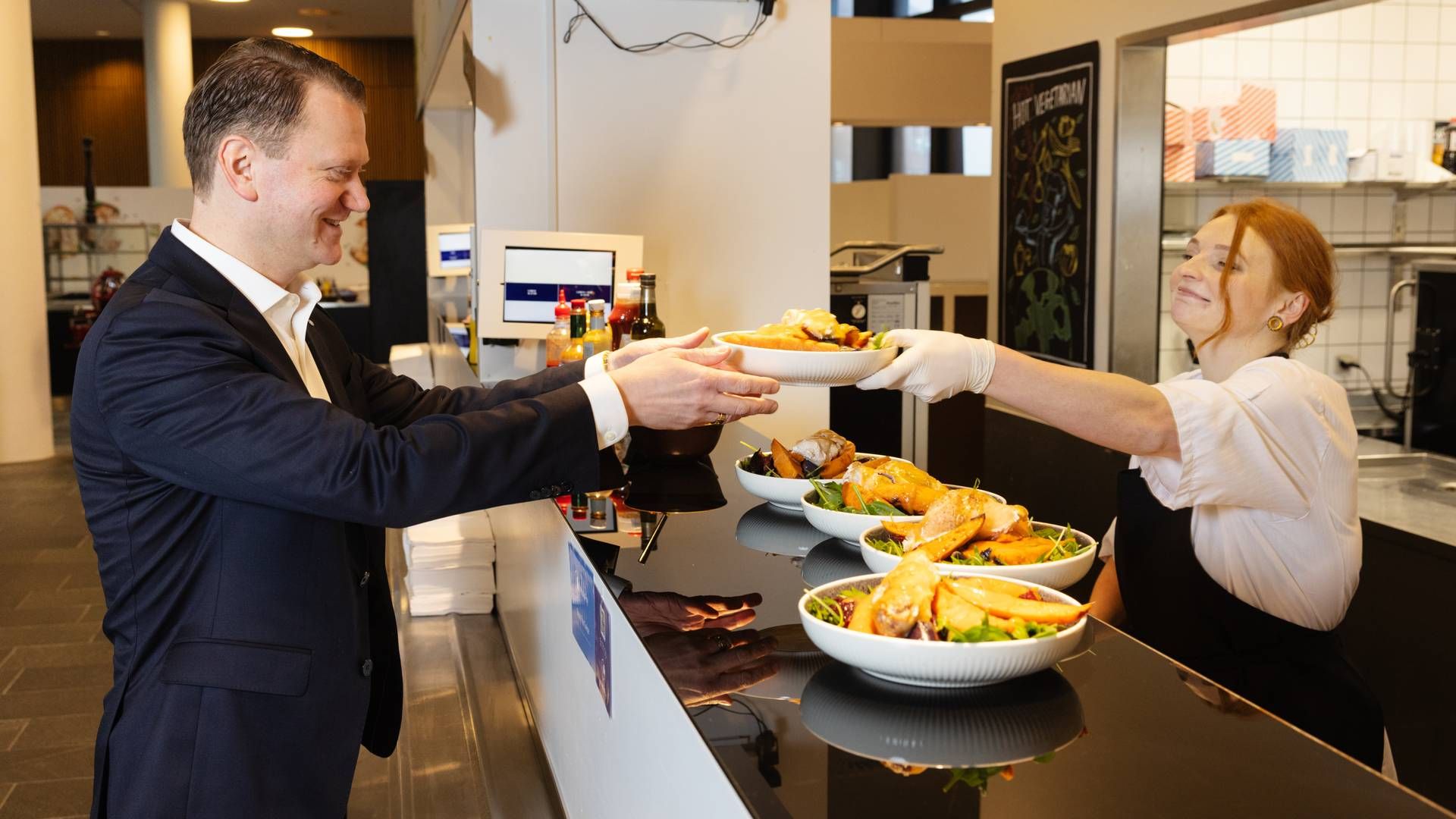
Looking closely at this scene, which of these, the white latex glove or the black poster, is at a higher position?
the black poster

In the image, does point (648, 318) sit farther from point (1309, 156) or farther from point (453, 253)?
point (1309, 156)

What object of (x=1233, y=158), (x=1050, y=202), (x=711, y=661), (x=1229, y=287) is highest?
(x=1233, y=158)

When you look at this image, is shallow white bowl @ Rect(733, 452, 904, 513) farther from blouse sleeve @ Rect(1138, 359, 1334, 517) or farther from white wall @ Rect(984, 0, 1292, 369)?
white wall @ Rect(984, 0, 1292, 369)

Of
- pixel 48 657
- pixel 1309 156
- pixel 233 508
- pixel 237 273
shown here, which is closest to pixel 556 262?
pixel 237 273

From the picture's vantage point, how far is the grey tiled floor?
3383 mm

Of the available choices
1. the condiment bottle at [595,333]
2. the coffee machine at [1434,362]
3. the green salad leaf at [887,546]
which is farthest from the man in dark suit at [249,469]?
the coffee machine at [1434,362]

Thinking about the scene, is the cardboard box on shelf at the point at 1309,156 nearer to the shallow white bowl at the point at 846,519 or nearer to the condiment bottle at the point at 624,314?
the condiment bottle at the point at 624,314

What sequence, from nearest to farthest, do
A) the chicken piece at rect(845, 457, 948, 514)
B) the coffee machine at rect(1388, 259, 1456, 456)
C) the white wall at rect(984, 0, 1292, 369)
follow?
the chicken piece at rect(845, 457, 948, 514) < the coffee machine at rect(1388, 259, 1456, 456) < the white wall at rect(984, 0, 1292, 369)

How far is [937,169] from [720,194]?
263 inches

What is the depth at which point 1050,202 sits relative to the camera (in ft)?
18.8

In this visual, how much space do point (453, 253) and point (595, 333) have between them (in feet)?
11.6

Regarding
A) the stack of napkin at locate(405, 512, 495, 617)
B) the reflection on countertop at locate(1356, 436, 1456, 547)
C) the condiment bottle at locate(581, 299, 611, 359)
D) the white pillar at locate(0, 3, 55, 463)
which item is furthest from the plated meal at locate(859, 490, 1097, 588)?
the white pillar at locate(0, 3, 55, 463)

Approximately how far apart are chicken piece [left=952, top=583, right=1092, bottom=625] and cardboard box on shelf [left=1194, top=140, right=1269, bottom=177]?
15.1 feet

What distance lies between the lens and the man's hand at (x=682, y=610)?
159 cm
